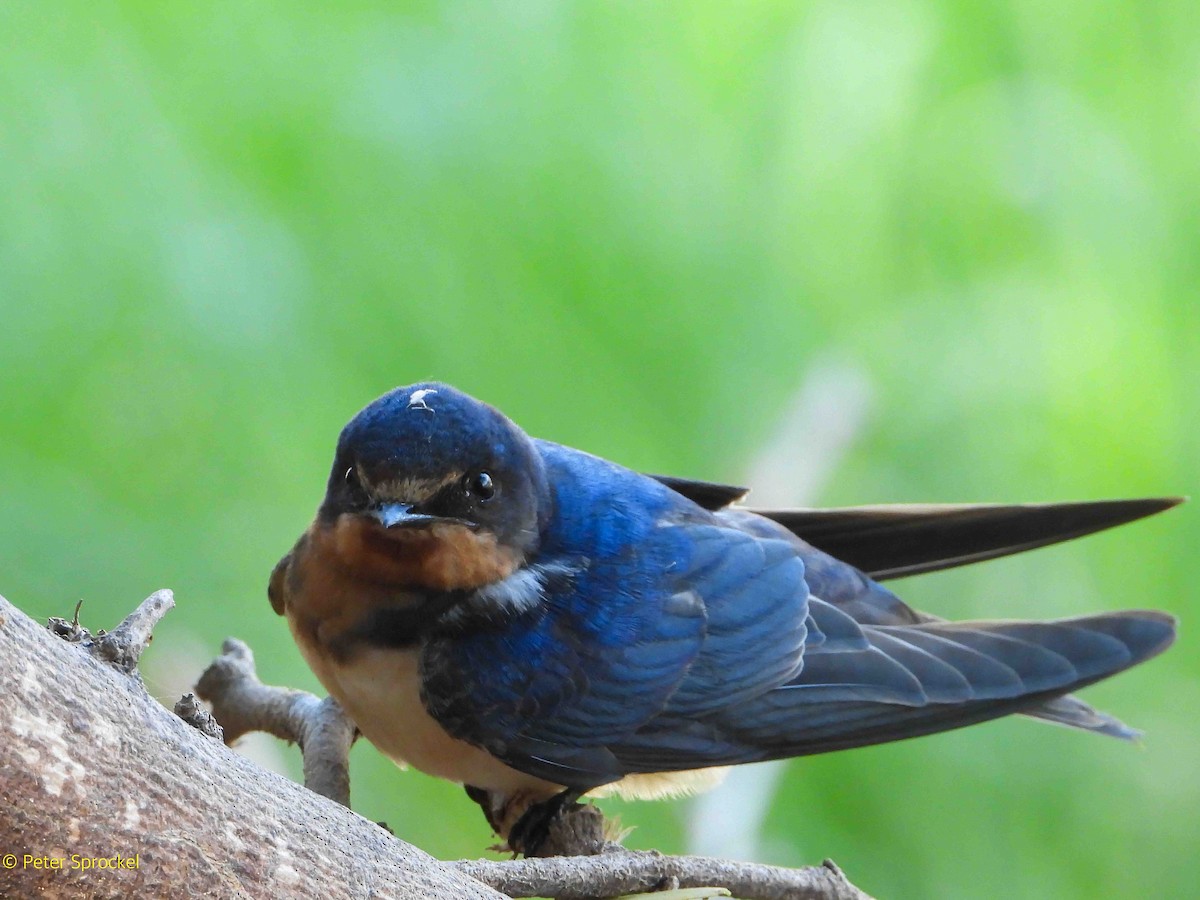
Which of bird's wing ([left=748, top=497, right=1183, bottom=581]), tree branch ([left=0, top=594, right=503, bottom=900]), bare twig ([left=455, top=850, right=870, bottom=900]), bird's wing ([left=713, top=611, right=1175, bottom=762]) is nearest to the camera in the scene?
tree branch ([left=0, top=594, right=503, bottom=900])

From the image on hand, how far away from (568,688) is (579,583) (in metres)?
0.10

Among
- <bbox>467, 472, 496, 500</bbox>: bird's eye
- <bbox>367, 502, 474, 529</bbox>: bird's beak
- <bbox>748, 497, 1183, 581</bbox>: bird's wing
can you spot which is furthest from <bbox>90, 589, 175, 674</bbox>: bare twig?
<bbox>748, 497, 1183, 581</bbox>: bird's wing

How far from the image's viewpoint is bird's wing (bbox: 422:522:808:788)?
1.14m

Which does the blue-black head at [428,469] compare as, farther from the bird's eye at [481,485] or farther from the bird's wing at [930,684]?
the bird's wing at [930,684]

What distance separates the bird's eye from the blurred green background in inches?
26.2

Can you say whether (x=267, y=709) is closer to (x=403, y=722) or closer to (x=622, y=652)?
(x=403, y=722)

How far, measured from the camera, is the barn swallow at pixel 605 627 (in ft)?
3.70

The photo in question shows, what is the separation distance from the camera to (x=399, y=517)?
1058mm

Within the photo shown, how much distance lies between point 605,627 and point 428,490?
23 cm

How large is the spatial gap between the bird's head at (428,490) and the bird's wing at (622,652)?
0.07 m

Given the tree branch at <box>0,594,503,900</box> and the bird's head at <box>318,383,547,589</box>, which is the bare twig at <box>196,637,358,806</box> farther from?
the tree branch at <box>0,594,503,900</box>

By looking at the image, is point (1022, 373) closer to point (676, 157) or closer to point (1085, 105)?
point (1085, 105)

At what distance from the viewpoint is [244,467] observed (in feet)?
5.75

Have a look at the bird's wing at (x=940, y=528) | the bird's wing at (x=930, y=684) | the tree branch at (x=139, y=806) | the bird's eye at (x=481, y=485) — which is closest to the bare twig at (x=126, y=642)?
the tree branch at (x=139, y=806)
